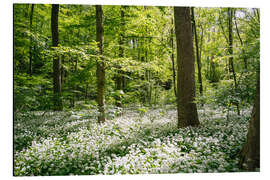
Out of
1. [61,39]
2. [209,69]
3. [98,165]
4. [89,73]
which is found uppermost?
[61,39]

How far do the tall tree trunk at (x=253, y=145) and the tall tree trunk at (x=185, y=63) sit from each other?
168 cm

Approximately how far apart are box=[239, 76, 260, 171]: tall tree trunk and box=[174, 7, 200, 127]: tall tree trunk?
1681 millimetres

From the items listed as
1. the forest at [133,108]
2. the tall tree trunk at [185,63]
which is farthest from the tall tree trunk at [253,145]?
the tall tree trunk at [185,63]

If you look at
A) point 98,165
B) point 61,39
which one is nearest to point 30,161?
point 98,165

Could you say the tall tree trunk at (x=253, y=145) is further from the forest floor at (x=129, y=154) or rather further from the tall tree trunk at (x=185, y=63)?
the tall tree trunk at (x=185, y=63)

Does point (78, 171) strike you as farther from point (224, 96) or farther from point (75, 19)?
point (75, 19)

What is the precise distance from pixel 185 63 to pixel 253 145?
95.1 inches

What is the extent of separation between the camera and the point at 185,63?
4.28 meters

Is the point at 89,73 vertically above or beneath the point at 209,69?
beneath

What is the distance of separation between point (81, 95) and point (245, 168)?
810cm

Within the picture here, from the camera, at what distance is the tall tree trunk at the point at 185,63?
4.27 m

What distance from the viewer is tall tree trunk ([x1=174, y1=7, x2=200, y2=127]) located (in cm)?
427

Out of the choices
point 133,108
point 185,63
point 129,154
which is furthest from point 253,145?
point 133,108

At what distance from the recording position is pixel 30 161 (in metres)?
3.06
